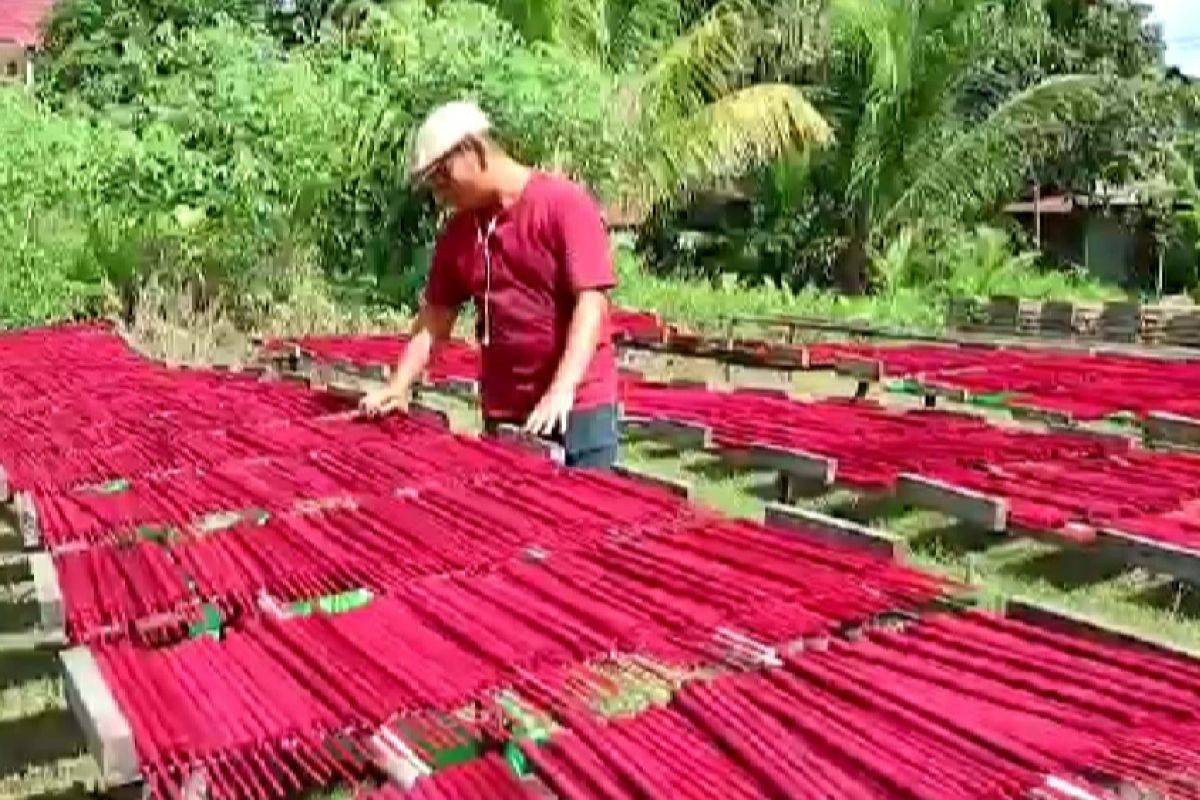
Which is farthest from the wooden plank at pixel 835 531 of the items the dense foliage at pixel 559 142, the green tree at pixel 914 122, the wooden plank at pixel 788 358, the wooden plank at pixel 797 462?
the green tree at pixel 914 122

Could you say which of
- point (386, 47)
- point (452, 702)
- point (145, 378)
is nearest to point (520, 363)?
point (452, 702)

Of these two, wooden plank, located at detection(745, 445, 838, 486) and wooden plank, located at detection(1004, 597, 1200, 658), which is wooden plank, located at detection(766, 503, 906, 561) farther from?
wooden plank, located at detection(745, 445, 838, 486)

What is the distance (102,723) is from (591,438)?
2.00m

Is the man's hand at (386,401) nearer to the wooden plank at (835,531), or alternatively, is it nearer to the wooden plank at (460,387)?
the wooden plank at (835,531)

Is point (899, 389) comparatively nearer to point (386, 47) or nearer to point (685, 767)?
point (685, 767)

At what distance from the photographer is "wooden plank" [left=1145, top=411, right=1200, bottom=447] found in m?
6.43

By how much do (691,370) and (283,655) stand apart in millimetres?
9911

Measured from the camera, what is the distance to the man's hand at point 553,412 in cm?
368

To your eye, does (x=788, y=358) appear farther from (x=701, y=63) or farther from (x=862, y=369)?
(x=701, y=63)

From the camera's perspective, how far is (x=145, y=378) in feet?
24.2

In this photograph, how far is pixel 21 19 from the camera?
36.7 metres

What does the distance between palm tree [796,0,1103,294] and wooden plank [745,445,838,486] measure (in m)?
11.9

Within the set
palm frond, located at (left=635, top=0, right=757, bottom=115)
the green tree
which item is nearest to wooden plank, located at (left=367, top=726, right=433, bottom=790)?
palm frond, located at (left=635, top=0, right=757, bottom=115)

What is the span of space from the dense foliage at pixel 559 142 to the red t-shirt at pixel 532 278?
1065 centimetres
